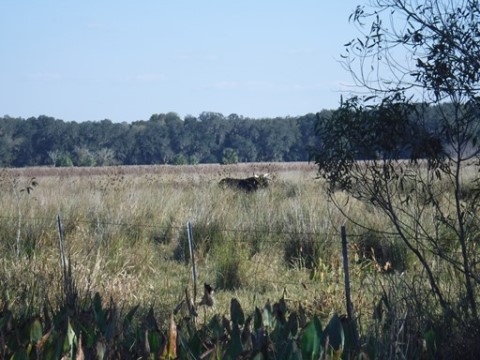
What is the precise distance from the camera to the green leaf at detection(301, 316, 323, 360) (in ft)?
10.9

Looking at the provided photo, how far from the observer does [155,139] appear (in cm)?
6281

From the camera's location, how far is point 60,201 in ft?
46.8

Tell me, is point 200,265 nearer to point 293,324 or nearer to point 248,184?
point 293,324

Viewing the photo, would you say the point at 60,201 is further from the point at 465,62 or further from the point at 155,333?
the point at 155,333

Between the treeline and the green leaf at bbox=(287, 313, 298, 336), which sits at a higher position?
the treeline

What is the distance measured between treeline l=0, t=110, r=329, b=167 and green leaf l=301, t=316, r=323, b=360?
180 ft

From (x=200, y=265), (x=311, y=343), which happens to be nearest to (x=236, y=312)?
(x=311, y=343)

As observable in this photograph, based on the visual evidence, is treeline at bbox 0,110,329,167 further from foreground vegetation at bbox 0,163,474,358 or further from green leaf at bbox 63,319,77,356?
green leaf at bbox 63,319,77,356

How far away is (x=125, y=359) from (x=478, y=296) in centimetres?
333

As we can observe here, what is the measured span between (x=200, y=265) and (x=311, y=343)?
8122mm

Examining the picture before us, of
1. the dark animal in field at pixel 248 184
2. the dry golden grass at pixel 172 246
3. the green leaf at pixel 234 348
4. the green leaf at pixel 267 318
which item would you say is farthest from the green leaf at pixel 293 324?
the dark animal in field at pixel 248 184

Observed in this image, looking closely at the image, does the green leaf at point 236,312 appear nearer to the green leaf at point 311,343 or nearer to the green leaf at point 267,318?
the green leaf at point 267,318

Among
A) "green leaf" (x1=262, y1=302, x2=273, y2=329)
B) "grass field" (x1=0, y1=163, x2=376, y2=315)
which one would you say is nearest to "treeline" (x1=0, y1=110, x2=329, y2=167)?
"grass field" (x1=0, y1=163, x2=376, y2=315)

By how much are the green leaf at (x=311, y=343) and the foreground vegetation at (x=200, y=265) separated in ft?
1.35
